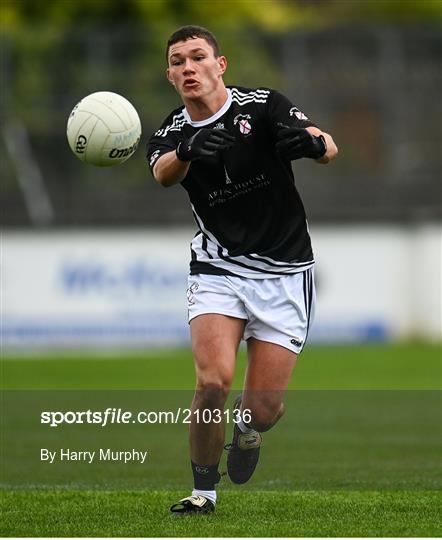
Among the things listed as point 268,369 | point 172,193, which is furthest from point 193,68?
point 172,193

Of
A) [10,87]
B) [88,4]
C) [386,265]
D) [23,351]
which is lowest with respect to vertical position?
[23,351]

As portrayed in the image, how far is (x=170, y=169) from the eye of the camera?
7.09m

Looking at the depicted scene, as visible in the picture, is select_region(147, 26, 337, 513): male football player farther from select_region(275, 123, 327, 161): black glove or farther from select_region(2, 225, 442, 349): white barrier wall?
select_region(2, 225, 442, 349): white barrier wall

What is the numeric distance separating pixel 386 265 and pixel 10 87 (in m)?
8.48

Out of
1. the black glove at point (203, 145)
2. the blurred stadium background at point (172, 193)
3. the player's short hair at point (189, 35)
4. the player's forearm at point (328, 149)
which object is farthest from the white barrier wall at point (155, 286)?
the black glove at point (203, 145)

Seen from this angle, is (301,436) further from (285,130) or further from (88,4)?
(88,4)

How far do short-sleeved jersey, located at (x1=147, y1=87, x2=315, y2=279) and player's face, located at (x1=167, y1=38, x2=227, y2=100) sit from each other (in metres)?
0.19

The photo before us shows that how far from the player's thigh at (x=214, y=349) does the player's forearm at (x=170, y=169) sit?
→ 0.79 meters

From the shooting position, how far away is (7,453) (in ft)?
33.5

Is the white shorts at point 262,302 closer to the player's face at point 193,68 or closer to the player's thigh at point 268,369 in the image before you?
the player's thigh at point 268,369

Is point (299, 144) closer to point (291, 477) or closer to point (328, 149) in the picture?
point (328, 149)

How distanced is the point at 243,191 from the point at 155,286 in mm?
15519

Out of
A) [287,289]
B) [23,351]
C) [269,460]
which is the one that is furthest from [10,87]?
[287,289]

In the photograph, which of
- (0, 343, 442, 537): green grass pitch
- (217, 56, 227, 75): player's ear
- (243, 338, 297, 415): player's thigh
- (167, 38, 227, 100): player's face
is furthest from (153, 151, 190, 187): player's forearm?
(0, 343, 442, 537): green grass pitch
